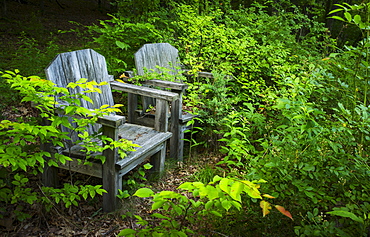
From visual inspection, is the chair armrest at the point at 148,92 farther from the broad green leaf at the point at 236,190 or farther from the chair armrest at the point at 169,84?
the broad green leaf at the point at 236,190

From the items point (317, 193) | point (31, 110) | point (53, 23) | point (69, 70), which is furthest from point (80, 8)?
point (317, 193)

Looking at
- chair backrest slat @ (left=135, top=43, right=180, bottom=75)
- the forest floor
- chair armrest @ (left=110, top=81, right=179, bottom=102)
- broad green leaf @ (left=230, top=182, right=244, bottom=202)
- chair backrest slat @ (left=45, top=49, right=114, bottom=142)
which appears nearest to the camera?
broad green leaf @ (left=230, top=182, right=244, bottom=202)

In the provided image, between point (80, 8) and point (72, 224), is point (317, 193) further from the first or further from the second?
point (80, 8)

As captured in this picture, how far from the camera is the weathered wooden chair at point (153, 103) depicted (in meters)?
3.14

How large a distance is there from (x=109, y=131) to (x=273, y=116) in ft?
5.44

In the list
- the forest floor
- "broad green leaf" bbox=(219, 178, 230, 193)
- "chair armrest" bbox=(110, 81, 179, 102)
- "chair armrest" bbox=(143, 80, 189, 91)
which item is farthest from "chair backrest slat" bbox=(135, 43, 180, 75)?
"broad green leaf" bbox=(219, 178, 230, 193)

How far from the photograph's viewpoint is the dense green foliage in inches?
67.6

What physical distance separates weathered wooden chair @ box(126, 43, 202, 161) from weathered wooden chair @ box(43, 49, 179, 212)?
27cm

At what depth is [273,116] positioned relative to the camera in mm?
2803

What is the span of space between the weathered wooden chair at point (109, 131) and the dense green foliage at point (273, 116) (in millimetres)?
475

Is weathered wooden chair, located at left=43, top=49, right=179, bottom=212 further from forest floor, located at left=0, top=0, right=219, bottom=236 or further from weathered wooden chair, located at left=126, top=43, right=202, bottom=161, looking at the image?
weathered wooden chair, located at left=126, top=43, right=202, bottom=161

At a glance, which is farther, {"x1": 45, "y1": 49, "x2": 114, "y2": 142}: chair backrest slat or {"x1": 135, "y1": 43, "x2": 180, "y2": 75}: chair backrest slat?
{"x1": 135, "y1": 43, "x2": 180, "y2": 75}: chair backrest slat

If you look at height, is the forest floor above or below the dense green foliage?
below

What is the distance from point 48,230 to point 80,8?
17634mm
